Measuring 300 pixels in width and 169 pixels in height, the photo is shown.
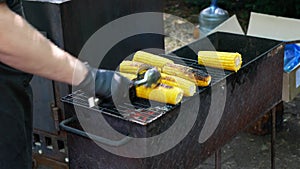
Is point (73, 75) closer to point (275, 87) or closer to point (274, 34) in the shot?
point (275, 87)

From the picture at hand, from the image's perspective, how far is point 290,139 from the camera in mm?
3689

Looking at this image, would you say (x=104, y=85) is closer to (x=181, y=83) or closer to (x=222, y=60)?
(x=181, y=83)

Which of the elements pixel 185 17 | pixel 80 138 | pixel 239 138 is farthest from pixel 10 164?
pixel 185 17

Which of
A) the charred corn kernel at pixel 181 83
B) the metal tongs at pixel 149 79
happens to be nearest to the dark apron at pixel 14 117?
the metal tongs at pixel 149 79

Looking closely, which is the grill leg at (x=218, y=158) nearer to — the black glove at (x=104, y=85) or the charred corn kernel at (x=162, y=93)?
the charred corn kernel at (x=162, y=93)

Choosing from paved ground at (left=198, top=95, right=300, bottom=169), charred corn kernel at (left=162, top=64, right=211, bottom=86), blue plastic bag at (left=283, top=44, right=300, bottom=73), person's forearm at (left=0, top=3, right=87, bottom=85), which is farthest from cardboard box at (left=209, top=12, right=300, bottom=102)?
person's forearm at (left=0, top=3, right=87, bottom=85)

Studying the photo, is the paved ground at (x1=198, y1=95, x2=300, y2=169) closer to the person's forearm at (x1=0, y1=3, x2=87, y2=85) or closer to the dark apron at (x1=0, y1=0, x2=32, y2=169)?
the dark apron at (x1=0, y1=0, x2=32, y2=169)

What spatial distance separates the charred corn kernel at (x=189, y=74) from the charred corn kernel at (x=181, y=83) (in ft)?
0.17

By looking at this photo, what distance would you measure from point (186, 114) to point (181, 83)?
138 mm

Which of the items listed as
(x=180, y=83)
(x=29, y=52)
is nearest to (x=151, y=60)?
(x=180, y=83)

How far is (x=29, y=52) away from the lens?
1486mm

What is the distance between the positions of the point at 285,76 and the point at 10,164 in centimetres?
189

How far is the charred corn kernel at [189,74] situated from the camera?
2068 millimetres

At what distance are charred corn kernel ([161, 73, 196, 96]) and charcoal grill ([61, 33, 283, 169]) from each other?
0.11 ft
